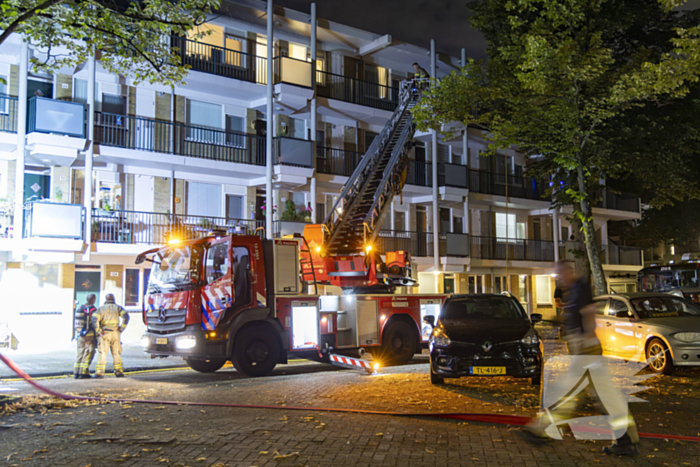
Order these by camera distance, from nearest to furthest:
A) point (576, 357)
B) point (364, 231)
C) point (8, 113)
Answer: point (576, 357), point (364, 231), point (8, 113)

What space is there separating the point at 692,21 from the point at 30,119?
2126cm

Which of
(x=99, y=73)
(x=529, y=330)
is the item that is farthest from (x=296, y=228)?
(x=529, y=330)

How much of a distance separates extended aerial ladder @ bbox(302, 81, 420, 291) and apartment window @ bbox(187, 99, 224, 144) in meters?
7.03

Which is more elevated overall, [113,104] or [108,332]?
[113,104]

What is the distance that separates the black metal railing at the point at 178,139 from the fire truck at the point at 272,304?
9.06m

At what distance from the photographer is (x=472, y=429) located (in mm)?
7145

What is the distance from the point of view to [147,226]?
2209 centimetres

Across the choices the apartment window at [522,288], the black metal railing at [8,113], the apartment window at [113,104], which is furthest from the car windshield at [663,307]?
the apartment window at [522,288]

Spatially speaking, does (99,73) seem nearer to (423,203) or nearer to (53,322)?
(53,322)

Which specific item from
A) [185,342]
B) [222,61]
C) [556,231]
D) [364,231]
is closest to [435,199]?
[556,231]

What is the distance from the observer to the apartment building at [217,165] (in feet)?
64.7

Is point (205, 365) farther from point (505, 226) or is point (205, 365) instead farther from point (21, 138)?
point (505, 226)

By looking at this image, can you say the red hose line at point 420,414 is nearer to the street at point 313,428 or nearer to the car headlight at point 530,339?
the street at point 313,428

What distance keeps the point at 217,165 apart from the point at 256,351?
1182cm
